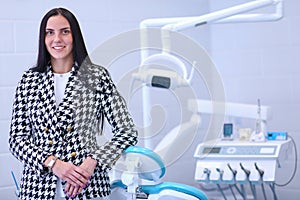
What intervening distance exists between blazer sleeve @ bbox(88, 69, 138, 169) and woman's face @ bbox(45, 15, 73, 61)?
16cm

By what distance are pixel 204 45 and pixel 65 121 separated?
162 centimetres

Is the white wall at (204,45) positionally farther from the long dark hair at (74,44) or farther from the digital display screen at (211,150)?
the long dark hair at (74,44)

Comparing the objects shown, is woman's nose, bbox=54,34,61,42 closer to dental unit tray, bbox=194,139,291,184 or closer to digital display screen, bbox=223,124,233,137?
dental unit tray, bbox=194,139,291,184

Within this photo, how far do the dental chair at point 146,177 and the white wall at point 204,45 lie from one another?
2.95ft

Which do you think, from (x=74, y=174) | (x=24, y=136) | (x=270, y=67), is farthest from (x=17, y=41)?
(x=270, y=67)

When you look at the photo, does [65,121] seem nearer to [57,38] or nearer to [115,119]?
[115,119]

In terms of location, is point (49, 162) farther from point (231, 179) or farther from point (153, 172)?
point (231, 179)

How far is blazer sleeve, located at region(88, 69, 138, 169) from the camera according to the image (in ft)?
6.09

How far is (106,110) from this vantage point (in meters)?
1.91

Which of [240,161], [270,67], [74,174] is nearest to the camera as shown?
[74,174]

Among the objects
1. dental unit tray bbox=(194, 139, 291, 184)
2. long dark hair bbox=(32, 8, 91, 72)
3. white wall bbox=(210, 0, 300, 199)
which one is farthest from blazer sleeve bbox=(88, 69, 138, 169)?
white wall bbox=(210, 0, 300, 199)

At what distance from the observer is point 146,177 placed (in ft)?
6.23

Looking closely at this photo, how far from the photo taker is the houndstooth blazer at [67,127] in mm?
1832

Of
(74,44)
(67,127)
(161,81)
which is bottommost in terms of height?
(67,127)
